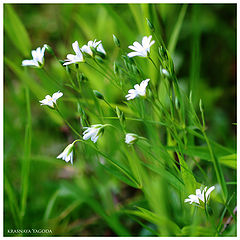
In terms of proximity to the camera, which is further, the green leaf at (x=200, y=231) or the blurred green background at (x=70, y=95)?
the blurred green background at (x=70, y=95)

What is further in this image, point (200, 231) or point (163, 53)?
point (200, 231)

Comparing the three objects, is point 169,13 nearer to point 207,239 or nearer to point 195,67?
point 195,67

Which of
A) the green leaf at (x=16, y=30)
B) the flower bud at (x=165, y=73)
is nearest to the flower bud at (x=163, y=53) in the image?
the flower bud at (x=165, y=73)

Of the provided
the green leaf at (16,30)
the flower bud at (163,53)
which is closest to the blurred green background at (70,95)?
the green leaf at (16,30)

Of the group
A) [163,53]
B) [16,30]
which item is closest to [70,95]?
[16,30]

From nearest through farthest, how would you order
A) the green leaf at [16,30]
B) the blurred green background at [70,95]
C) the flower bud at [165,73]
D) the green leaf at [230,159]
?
the flower bud at [165,73], the green leaf at [230,159], the blurred green background at [70,95], the green leaf at [16,30]

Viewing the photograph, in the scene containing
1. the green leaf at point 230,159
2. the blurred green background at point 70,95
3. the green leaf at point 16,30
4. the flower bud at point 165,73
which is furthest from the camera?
the green leaf at point 16,30

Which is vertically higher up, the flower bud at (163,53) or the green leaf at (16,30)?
the green leaf at (16,30)

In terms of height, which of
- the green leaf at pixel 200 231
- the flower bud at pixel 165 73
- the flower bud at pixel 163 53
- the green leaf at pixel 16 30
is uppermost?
the green leaf at pixel 16 30

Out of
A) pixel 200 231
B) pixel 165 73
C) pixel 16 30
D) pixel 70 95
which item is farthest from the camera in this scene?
pixel 16 30

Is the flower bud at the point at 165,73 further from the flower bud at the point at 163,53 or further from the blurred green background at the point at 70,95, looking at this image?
the blurred green background at the point at 70,95

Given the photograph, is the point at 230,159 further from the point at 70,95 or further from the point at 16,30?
the point at 16,30
